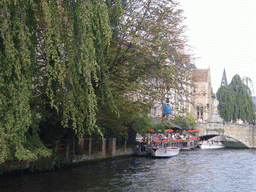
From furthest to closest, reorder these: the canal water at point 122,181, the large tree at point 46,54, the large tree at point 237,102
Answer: the large tree at point 237,102, the canal water at point 122,181, the large tree at point 46,54

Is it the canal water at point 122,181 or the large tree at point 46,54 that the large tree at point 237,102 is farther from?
the large tree at point 46,54

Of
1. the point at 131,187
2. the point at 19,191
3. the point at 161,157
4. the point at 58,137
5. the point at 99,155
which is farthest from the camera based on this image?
the point at 161,157

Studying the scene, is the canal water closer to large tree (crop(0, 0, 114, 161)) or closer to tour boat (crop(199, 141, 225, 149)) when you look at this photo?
large tree (crop(0, 0, 114, 161))

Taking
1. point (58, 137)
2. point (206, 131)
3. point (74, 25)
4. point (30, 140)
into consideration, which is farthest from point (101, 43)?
point (206, 131)

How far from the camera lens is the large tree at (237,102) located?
5100cm

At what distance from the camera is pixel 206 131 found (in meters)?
46.9

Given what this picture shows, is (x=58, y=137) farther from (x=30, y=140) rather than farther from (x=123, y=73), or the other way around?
(x=30, y=140)

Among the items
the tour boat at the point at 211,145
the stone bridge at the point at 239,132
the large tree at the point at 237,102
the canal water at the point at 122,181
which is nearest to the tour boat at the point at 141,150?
the canal water at the point at 122,181

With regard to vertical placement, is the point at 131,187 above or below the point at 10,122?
below

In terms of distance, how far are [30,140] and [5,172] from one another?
4568 mm

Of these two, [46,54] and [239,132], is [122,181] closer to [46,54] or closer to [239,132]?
[46,54]

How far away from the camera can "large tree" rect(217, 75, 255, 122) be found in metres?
51.0

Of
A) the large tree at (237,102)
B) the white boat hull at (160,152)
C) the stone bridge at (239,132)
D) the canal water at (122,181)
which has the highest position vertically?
the large tree at (237,102)

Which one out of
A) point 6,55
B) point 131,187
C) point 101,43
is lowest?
point 131,187
